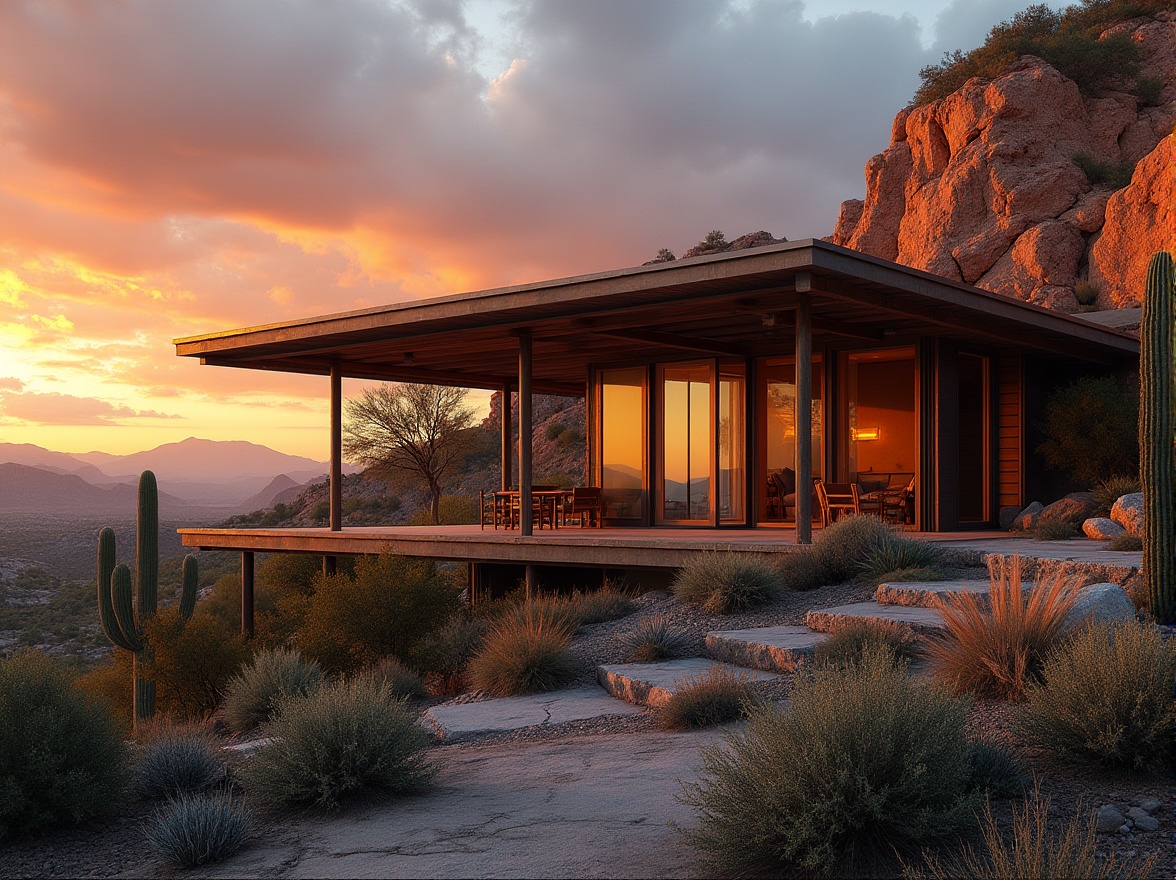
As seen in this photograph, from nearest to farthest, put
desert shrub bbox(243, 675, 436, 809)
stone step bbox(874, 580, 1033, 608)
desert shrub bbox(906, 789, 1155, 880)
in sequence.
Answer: desert shrub bbox(906, 789, 1155, 880)
desert shrub bbox(243, 675, 436, 809)
stone step bbox(874, 580, 1033, 608)

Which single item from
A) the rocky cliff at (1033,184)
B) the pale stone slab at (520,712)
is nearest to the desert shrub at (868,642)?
the pale stone slab at (520,712)

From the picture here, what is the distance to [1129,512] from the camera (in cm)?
1072

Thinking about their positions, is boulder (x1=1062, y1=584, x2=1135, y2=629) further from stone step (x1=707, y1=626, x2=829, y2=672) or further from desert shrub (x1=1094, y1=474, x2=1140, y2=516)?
desert shrub (x1=1094, y1=474, x2=1140, y2=516)

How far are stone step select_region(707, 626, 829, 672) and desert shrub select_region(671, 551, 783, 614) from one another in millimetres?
792

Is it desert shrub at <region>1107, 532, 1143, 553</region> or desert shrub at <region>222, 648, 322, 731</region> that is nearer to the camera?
desert shrub at <region>222, 648, 322, 731</region>

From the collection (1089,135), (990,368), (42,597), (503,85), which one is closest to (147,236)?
(503,85)

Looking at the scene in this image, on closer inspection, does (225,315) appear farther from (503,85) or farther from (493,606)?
(493,606)

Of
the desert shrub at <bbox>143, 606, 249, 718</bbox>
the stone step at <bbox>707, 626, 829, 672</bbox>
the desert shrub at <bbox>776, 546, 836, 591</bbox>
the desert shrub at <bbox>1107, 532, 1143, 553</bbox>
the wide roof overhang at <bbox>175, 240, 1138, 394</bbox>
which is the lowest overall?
the desert shrub at <bbox>143, 606, 249, 718</bbox>

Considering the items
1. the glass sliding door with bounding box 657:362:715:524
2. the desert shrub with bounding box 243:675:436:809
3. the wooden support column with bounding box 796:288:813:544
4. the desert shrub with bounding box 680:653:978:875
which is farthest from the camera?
the glass sliding door with bounding box 657:362:715:524

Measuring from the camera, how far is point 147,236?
19.3 m

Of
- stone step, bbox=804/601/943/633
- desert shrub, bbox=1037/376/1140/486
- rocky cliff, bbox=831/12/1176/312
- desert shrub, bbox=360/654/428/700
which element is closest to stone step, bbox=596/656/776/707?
stone step, bbox=804/601/943/633

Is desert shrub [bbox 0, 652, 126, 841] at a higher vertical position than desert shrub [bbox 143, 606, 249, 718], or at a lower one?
higher

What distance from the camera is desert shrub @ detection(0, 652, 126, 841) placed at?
4332mm

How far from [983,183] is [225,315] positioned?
2376 cm
